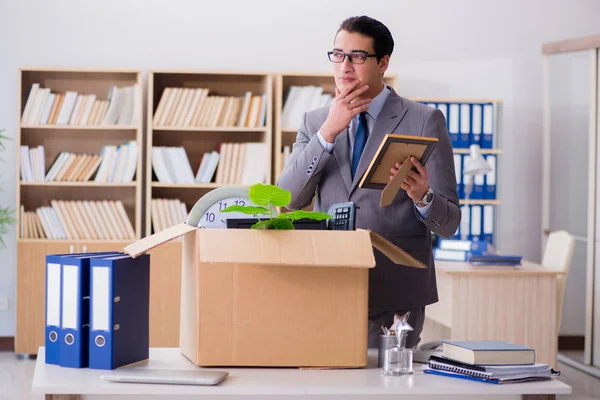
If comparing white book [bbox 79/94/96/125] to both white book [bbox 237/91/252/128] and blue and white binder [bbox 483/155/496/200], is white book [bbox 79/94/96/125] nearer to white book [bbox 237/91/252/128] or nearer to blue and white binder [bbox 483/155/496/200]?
white book [bbox 237/91/252/128]

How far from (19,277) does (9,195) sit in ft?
2.20

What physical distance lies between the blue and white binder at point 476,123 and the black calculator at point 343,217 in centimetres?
398

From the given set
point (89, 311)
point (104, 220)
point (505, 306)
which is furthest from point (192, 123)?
point (89, 311)

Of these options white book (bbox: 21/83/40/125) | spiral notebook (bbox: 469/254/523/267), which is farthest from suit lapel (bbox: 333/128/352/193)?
white book (bbox: 21/83/40/125)

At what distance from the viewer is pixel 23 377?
475 cm

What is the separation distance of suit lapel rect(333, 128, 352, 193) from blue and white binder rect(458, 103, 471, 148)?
364 centimetres

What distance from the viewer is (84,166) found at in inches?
213

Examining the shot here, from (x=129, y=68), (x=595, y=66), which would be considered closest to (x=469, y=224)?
(x=595, y=66)

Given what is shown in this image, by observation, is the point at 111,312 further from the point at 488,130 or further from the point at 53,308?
the point at 488,130

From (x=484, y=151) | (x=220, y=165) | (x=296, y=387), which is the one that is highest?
(x=484, y=151)

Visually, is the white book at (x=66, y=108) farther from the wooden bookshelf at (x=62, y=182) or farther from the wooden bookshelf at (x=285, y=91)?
the wooden bookshelf at (x=285, y=91)

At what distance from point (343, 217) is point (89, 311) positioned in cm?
57

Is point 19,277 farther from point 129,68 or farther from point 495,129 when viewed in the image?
point 495,129

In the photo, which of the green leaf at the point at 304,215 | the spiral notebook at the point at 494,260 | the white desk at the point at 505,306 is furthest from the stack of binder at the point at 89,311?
the spiral notebook at the point at 494,260
